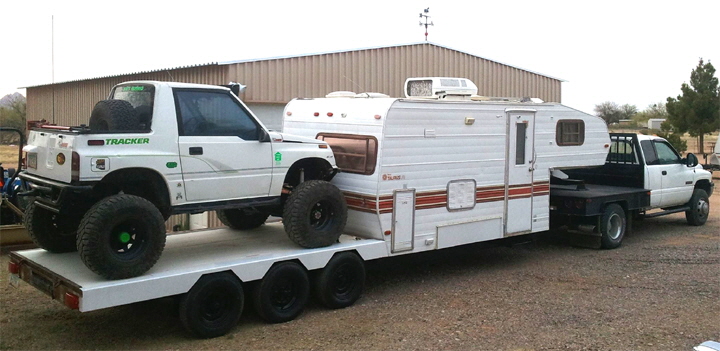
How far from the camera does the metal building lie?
44.3 ft

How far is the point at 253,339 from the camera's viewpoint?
665cm

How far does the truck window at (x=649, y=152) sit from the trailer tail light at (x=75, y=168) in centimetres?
977

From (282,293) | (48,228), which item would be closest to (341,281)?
(282,293)

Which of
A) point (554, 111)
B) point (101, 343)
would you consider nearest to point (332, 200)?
point (101, 343)

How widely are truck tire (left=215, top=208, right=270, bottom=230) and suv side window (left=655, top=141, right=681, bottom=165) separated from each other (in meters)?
7.69

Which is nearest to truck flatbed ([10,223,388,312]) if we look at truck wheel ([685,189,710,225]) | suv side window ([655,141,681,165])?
suv side window ([655,141,681,165])

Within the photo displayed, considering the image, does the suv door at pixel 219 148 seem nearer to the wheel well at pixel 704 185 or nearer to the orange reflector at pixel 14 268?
the orange reflector at pixel 14 268

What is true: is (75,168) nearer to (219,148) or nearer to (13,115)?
(219,148)

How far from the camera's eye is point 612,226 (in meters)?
11.4

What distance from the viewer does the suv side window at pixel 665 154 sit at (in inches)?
494

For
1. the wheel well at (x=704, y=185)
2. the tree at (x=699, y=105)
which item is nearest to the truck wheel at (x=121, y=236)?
the wheel well at (x=704, y=185)

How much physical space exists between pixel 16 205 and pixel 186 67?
171 inches

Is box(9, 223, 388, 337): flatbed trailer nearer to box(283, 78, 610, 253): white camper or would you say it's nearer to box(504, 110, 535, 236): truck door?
box(283, 78, 610, 253): white camper

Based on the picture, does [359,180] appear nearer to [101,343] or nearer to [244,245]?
[244,245]
